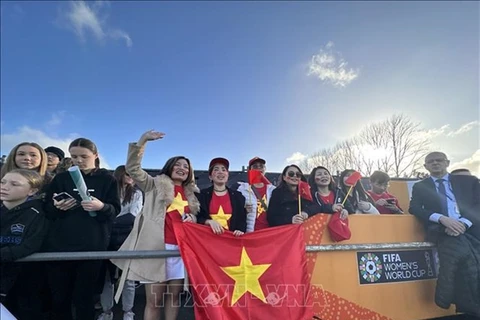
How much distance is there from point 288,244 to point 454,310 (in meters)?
2.51

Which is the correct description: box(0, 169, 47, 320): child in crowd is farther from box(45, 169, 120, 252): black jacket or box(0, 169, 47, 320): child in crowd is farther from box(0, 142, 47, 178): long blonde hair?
box(0, 142, 47, 178): long blonde hair

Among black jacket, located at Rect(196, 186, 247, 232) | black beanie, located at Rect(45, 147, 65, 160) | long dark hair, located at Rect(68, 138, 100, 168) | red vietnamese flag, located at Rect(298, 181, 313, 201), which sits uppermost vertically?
black beanie, located at Rect(45, 147, 65, 160)

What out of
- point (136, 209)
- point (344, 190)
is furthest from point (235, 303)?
point (344, 190)

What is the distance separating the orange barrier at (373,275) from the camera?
3.59 meters

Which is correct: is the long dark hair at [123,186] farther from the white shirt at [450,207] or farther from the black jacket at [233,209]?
the white shirt at [450,207]

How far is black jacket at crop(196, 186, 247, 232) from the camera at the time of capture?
11.4 ft

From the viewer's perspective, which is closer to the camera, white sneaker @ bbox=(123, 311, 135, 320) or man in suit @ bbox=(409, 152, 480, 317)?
man in suit @ bbox=(409, 152, 480, 317)

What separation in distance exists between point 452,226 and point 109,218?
3.89m

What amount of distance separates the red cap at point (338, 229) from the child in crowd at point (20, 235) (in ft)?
9.79

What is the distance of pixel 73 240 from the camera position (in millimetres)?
2986

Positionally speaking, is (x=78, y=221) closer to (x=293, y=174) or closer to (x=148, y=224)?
(x=148, y=224)

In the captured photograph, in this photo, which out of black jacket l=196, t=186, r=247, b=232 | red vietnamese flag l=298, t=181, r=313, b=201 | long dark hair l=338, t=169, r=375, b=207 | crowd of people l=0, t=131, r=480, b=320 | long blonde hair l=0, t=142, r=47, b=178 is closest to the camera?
crowd of people l=0, t=131, r=480, b=320

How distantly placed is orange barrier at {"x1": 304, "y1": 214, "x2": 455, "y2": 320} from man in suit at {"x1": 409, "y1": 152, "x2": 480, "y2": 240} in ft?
0.90

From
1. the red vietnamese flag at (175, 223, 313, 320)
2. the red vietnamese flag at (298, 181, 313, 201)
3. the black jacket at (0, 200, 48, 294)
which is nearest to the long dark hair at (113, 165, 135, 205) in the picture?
the black jacket at (0, 200, 48, 294)
